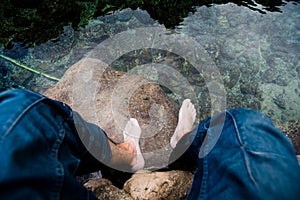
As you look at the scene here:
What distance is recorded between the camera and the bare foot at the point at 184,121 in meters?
2.17

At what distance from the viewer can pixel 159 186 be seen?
1762mm

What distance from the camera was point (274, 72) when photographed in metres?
2.96

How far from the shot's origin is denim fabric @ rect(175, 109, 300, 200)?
1022 millimetres

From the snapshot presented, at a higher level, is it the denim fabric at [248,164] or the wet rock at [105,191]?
the denim fabric at [248,164]

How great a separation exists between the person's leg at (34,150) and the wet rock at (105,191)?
51 cm

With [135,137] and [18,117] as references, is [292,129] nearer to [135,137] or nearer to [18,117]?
[135,137]

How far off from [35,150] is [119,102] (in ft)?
4.81

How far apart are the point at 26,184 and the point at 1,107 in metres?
0.39

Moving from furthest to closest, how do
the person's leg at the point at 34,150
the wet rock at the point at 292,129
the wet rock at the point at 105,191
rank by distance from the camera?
1. the wet rock at the point at 292,129
2. the wet rock at the point at 105,191
3. the person's leg at the point at 34,150

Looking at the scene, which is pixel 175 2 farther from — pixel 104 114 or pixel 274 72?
pixel 104 114

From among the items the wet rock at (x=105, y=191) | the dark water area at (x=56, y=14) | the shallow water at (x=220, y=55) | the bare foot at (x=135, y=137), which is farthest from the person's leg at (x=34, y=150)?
the dark water area at (x=56, y=14)

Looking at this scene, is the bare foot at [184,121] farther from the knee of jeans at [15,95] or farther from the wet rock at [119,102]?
the knee of jeans at [15,95]

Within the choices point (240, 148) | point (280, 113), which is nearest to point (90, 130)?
point (240, 148)

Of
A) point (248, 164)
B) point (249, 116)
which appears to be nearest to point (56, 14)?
point (249, 116)
